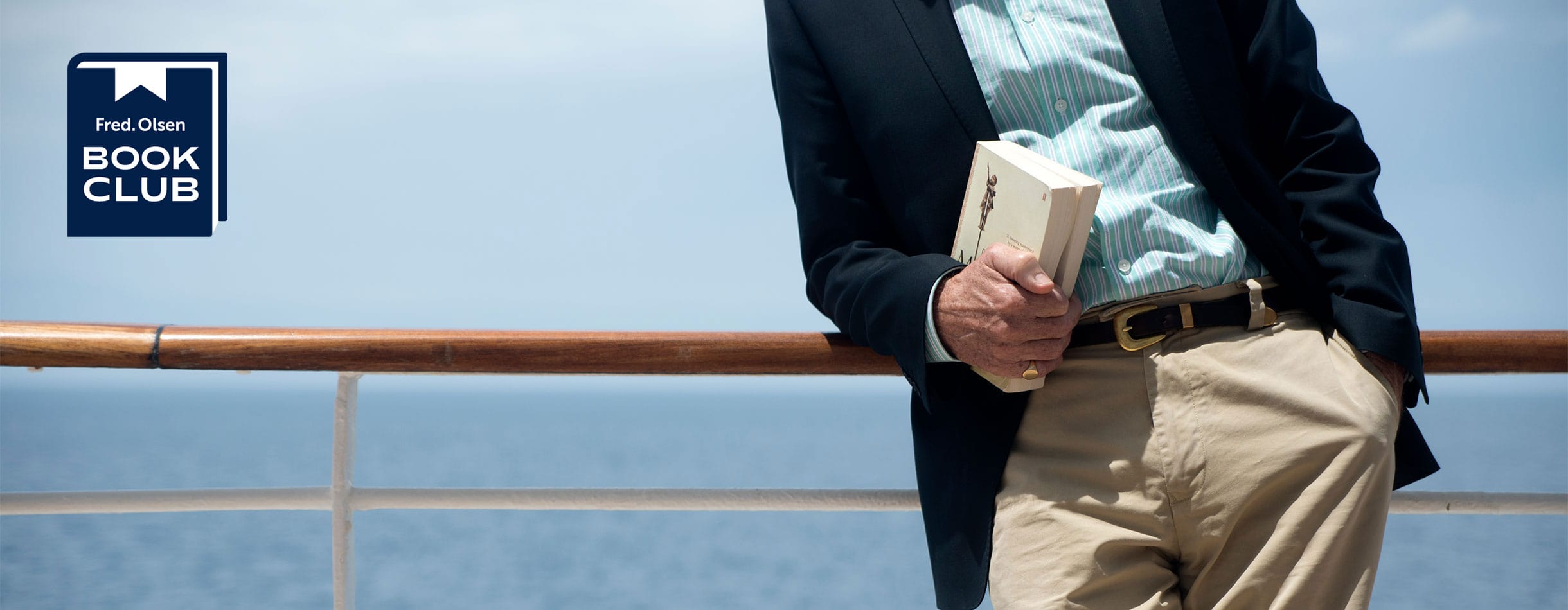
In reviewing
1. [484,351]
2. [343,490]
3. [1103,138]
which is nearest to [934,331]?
[1103,138]

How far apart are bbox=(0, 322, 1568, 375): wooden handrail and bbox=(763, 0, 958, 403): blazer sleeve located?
0.08 metres

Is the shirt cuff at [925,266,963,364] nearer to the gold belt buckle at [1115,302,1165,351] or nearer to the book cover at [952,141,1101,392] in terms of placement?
the book cover at [952,141,1101,392]

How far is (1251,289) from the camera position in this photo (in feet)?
3.47

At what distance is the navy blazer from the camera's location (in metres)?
1.08

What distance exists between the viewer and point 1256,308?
1058mm

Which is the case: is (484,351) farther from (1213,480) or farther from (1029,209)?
(1213,480)

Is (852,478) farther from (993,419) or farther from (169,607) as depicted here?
(993,419)

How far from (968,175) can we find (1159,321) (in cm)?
26

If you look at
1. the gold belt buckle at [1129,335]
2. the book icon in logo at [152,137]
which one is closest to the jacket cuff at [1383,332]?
the gold belt buckle at [1129,335]

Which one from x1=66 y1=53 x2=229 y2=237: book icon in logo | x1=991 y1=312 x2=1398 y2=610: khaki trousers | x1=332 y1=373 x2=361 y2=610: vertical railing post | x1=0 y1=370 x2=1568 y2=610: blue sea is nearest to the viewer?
x1=991 y1=312 x2=1398 y2=610: khaki trousers

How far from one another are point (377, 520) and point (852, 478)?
96.6ft

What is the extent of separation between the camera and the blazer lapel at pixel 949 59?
1.12 meters

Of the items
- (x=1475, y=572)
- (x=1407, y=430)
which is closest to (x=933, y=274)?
(x=1407, y=430)

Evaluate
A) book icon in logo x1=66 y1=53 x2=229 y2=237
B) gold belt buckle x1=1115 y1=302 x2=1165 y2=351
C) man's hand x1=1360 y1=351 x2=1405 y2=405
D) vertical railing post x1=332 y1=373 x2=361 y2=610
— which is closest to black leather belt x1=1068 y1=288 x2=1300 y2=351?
gold belt buckle x1=1115 y1=302 x2=1165 y2=351
